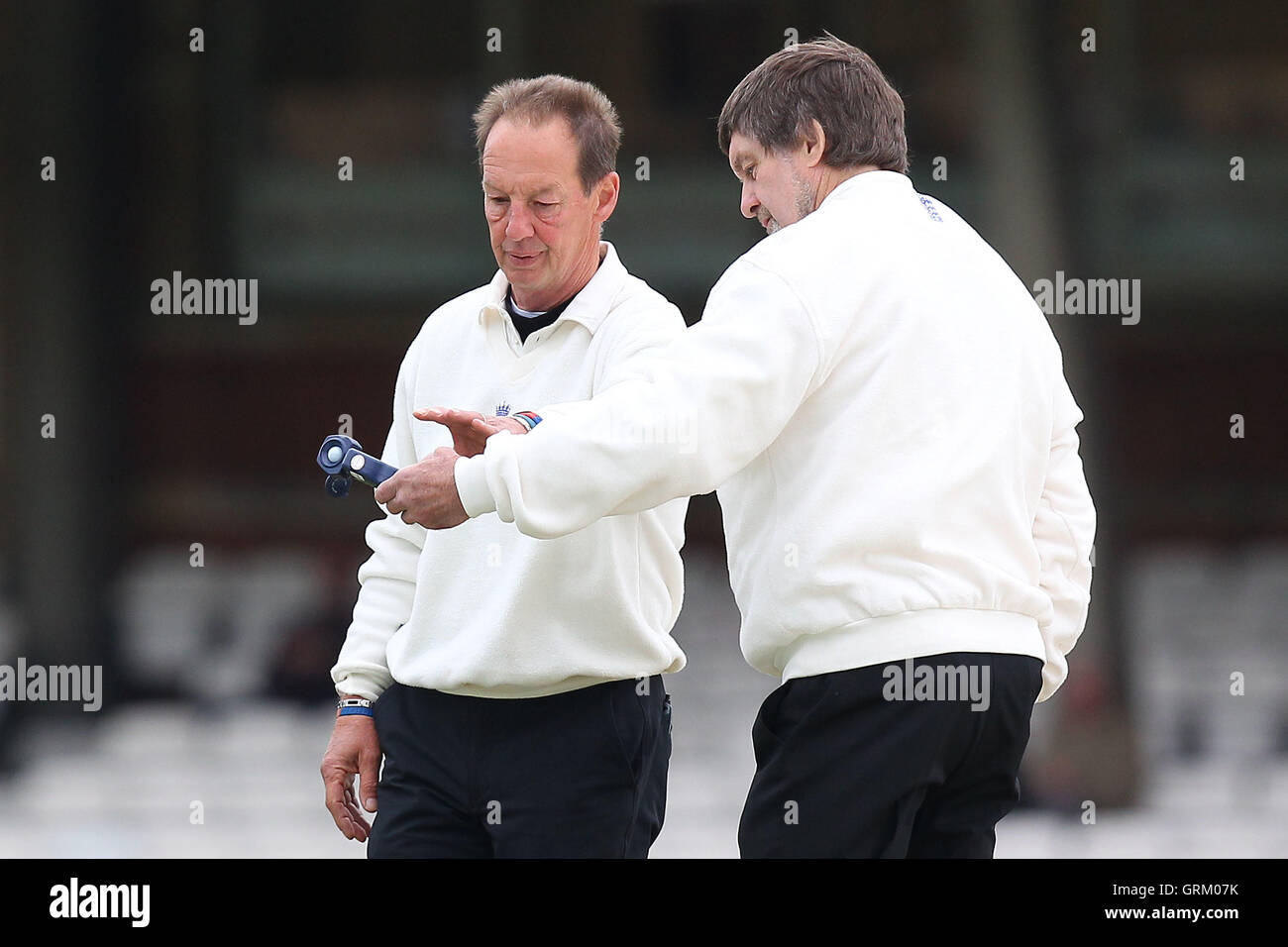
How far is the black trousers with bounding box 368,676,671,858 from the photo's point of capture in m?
2.04

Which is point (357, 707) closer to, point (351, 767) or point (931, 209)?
point (351, 767)

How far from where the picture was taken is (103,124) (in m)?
8.77

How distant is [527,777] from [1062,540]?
2.49 ft

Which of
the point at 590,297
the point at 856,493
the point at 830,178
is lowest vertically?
the point at 856,493

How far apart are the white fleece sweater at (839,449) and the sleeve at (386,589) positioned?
498 mm

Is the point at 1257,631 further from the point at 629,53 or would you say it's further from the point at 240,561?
the point at 240,561

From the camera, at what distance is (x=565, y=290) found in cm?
217

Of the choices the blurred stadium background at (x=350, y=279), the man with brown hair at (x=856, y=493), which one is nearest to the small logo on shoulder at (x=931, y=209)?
the man with brown hair at (x=856, y=493)

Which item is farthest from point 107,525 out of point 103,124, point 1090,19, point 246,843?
point 1090,19

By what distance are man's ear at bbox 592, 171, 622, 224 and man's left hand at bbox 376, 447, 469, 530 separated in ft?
1.64

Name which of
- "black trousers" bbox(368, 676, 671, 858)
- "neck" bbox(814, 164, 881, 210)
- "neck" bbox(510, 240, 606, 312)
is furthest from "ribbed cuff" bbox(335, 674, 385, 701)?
"neck" bbox(814, 164, 881, 210)

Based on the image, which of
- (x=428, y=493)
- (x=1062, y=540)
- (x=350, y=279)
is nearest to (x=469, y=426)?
(x=428, y=493)

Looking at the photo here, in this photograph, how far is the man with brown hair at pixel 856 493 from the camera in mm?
1719

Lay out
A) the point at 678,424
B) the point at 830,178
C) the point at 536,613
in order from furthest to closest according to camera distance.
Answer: the point at 536,613
the point at 830,178
the point at 678,424
